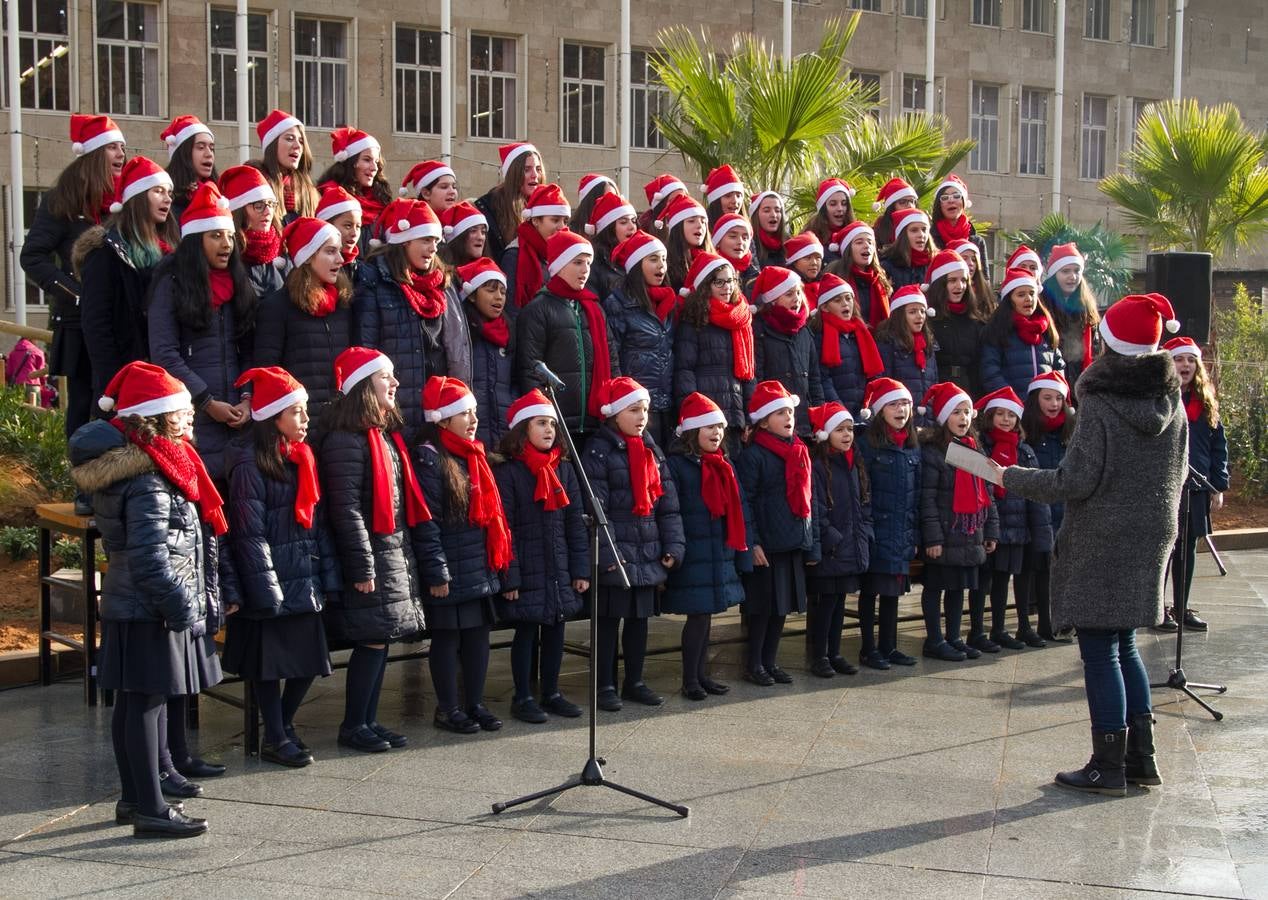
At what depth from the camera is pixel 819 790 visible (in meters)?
6.93

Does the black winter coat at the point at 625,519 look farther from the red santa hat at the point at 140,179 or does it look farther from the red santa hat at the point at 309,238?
the red santa hat at the point at 140,179

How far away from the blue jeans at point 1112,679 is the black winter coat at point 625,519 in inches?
90.8

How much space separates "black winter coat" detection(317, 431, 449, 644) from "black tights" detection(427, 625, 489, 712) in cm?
40

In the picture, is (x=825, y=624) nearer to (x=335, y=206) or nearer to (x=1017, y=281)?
(x=1017, y=281)

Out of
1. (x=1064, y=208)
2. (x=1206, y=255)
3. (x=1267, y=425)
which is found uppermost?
(x=1064, y=208)

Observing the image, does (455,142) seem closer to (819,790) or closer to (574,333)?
(574,333)

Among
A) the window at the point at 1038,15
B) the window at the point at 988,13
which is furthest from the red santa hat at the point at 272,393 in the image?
the window at the point at 1038,15

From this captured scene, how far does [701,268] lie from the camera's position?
920cm

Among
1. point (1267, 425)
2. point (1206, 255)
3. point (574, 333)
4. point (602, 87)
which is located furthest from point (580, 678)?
point (602, 87)

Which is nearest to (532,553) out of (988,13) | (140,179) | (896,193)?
(140,179)

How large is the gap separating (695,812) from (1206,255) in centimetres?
920

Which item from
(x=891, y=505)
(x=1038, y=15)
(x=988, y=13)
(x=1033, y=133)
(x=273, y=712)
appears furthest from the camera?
(x=1033, y=133)

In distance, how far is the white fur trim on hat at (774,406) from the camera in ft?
29.3

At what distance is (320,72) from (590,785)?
76.8ft
